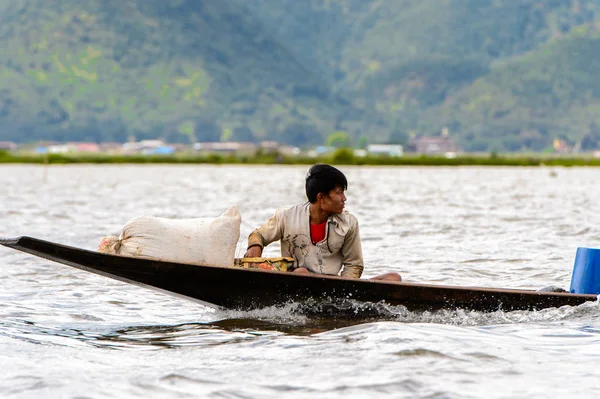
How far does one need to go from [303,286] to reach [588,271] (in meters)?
2.37

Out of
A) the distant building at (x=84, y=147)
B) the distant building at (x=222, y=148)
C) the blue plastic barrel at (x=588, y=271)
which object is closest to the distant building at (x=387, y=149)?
the distant building at (x=222, y=148)

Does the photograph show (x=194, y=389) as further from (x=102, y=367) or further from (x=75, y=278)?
(x=75, y=278)

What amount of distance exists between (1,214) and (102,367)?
18.2m

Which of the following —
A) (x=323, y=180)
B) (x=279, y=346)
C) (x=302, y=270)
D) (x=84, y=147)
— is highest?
(x=84, y=147)

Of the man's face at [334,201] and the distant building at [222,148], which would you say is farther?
the distant building at [222,148]

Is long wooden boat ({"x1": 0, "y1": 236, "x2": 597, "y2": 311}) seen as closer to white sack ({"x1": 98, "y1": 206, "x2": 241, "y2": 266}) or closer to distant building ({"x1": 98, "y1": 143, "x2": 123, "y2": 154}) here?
white sack ({"x1": 98, "y1": 206, "x2": 241, "y2": 266})

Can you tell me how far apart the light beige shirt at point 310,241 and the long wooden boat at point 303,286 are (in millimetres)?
295

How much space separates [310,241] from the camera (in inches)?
329

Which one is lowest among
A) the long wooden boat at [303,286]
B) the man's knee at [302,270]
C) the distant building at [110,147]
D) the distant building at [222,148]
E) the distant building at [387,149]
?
the long wooden boat at [303,286]

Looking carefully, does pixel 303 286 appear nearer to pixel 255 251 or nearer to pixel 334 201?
pixel 255 251

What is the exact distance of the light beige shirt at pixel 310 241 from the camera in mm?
8273

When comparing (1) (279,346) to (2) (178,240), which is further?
(2) (178,240)

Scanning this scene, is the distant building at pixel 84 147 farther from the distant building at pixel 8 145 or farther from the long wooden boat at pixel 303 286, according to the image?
the long wooden boat at pixel 303 286

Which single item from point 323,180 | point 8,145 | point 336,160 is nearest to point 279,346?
point 323,180
